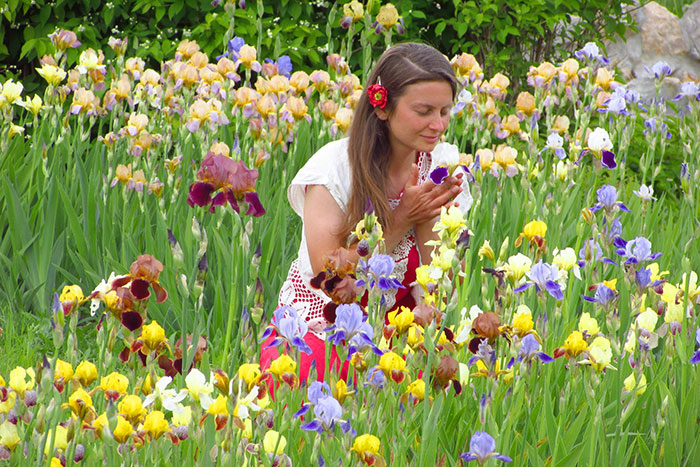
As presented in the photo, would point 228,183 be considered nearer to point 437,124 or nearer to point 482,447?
point 482,447

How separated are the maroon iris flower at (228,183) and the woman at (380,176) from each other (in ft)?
2.62

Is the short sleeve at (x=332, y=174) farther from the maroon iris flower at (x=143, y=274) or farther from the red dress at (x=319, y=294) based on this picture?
the maroon iris flower at (x=143, y=274)

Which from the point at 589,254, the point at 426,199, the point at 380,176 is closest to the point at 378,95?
the point at 380,176

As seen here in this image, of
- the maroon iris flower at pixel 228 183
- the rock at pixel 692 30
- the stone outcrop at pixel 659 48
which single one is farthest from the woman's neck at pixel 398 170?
the rock at pixel 692 30

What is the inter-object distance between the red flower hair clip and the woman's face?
0.04 m

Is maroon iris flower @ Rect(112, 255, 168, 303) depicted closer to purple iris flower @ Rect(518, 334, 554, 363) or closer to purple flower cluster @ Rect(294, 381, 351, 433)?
purple flower cluster @ Rect(294, 381, 351, 433)

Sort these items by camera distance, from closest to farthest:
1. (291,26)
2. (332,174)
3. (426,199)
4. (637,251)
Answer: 1. (637,251)
2. (426,199)
3. (332,174)
4. (291,26)

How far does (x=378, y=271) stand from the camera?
1.52 meters

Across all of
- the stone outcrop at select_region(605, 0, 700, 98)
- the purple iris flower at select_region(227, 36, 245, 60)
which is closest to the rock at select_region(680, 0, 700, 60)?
the stone outcrop at select_region(605, 0, 700, 98)

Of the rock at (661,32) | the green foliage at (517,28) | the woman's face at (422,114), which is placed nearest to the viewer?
the woman's face at (422,114)

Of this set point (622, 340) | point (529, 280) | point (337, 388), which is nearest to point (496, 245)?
point (622, 340)

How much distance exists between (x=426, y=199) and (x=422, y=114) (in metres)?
0.32

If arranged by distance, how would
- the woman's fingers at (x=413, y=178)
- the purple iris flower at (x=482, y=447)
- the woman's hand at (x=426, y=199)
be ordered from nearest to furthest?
the purple iris flower at (x=482, y=447), the woman's hand at (x=426, y=199), the woman's fingers at (x=413, y=178)

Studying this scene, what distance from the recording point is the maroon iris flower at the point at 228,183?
160cm
